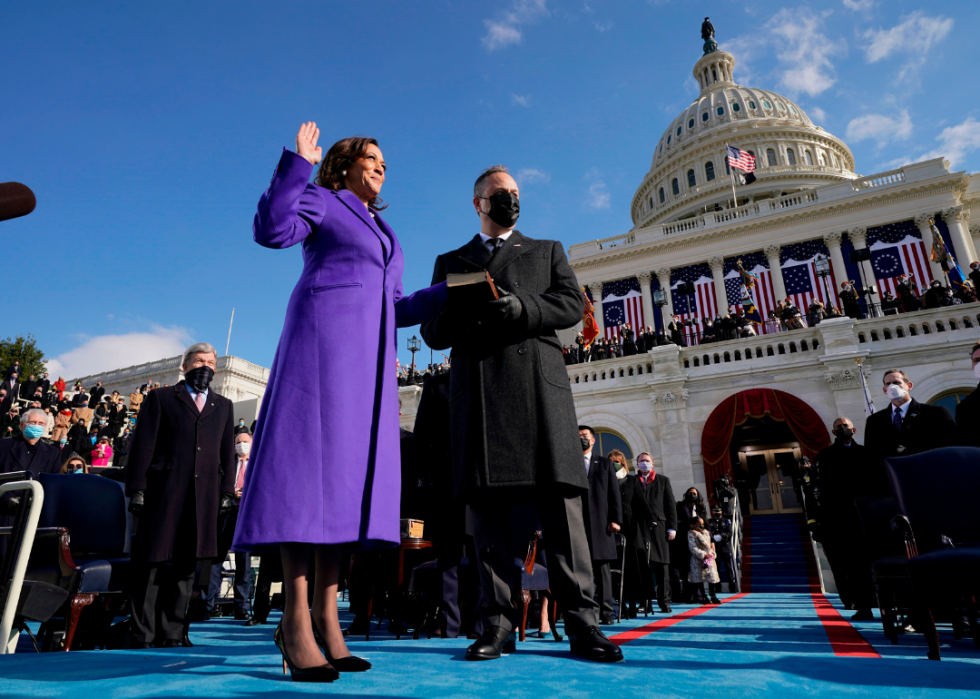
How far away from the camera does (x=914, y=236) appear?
32219 millimetres

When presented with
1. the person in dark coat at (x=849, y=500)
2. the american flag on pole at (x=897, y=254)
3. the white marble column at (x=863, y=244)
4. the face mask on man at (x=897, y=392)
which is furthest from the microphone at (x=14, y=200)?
the white marble column at (x=863, y=244)

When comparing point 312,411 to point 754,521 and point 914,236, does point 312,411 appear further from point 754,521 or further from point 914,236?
point 914,236

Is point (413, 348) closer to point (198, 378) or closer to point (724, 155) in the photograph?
point (198, 378)

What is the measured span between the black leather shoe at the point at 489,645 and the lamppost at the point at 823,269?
34437mm

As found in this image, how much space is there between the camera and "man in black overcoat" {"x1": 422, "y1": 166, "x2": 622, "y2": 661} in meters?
2.62

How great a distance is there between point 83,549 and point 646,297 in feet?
115

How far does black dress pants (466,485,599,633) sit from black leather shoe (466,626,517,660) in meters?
0.04

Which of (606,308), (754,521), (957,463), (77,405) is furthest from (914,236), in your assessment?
(77,405)

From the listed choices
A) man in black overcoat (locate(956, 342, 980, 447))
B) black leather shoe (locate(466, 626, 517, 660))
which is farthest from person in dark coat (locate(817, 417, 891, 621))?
black leather shoe (locate(466, 626, 517, 660))

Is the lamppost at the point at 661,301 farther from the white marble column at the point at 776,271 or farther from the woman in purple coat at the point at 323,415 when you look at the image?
the woman in purple coat at the point at 323,415

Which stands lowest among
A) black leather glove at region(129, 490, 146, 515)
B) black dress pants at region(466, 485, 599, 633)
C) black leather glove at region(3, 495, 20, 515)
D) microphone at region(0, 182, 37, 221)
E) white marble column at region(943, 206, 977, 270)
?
black dress pants at region(466, 485, 599, 633)

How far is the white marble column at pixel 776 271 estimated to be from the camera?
34094 mm

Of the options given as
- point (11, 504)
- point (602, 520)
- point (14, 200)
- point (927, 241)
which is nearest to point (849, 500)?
point (602, 520)

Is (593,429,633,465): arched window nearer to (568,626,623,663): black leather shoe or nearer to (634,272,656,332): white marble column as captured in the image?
(634,272,656,332): white marble column
